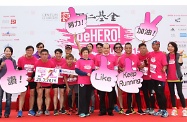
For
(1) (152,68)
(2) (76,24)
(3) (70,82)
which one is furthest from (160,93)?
(2) (76,24)

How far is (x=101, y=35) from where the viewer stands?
6.04 metres

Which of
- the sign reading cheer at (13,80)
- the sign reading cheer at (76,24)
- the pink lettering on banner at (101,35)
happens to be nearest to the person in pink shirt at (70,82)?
the sign reading cheer at (76,24)

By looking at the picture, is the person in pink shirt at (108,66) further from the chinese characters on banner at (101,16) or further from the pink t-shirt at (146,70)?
the chinese characters on banner at (101,16)

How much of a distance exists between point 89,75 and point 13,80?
1.27 meters

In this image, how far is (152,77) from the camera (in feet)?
14.0

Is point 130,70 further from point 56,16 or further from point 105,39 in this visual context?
point 56,16

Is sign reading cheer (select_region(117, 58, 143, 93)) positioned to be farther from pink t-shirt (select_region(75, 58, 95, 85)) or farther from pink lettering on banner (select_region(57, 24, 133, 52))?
pink lettering on banner (select_region(57, 24, 133, 52))

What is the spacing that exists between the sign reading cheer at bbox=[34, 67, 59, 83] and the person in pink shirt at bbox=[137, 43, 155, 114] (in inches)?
57.8

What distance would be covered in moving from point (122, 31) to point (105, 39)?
44 centimetres

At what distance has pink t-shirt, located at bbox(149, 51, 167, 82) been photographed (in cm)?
420

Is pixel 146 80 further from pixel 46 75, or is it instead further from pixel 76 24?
pixel 46 75

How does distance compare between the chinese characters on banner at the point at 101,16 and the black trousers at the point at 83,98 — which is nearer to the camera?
the black trousers at the point at 83,98

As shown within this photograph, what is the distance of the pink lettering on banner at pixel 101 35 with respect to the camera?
238 inches

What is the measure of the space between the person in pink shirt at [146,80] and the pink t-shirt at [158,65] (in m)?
0.17
